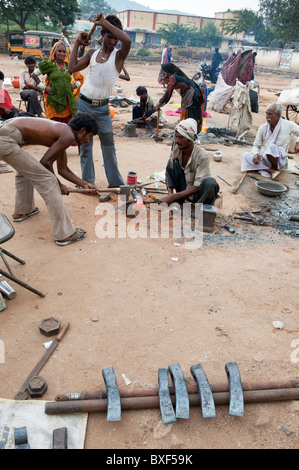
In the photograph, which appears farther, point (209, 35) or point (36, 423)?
point (209, 35)

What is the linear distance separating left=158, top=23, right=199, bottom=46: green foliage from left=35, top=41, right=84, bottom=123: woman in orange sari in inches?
1826

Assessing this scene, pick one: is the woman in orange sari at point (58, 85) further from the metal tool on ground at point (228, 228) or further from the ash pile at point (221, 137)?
the ash pile at point (221, 137)

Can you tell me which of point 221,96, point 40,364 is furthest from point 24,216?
point 221,96

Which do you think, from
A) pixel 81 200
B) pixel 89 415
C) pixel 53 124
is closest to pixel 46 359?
pixel 89 415

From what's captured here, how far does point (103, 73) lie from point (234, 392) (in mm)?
3799

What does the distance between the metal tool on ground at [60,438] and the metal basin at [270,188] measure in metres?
4.56

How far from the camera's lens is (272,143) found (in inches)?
233

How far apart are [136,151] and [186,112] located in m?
1.50

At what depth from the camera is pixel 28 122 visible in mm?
3352

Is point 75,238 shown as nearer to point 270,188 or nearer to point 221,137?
point 270,188

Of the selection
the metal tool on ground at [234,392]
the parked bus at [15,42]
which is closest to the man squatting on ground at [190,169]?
the metal tool on ground at [234,392]

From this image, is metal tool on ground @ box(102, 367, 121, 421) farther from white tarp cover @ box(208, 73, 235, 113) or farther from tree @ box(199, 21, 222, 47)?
tree @ box(199, 21, 222, 47)

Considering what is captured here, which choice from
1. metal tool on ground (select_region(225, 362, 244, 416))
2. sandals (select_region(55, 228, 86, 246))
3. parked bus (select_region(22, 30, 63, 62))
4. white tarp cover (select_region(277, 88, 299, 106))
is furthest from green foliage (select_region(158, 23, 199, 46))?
metal tool on ground (select_region(225, 362, 244, 416))

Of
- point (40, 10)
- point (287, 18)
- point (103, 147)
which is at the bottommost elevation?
point (103, 147)
